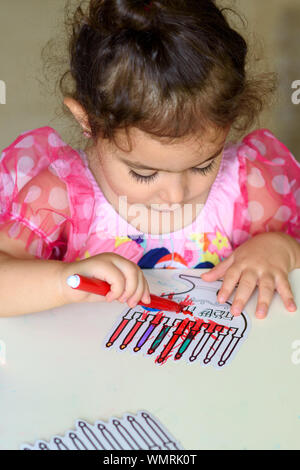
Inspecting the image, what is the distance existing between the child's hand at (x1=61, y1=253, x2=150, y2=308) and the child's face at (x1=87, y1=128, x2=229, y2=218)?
0.38 feet

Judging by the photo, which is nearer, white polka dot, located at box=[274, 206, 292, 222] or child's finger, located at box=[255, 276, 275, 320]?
child's finger, located at box=[255, 276, 275, 320]

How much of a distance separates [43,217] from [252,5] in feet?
3.26

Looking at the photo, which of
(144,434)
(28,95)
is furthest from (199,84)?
(28,95)

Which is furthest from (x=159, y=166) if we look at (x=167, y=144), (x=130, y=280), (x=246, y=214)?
(x=246, y=214)

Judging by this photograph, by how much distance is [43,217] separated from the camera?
2.80ft

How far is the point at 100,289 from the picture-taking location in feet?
2.24

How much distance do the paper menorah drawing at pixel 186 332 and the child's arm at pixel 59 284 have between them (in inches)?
1.2

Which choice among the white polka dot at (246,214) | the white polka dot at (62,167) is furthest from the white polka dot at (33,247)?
the white polka dot at (246,214)

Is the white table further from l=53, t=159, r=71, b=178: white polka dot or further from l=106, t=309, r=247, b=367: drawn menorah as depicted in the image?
l=53, t=159, r=71, b=178: white polka dot

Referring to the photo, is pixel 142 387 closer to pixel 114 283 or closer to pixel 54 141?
pixel 114 283

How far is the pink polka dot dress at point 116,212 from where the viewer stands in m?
A: 0.86

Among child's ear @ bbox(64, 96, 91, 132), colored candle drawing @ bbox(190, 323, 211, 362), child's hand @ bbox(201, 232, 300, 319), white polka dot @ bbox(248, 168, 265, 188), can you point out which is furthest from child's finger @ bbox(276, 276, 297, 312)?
child's ear @ bbox(64, 96, 91, 132)

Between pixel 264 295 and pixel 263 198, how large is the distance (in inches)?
9.4

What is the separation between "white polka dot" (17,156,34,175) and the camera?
93 cm
